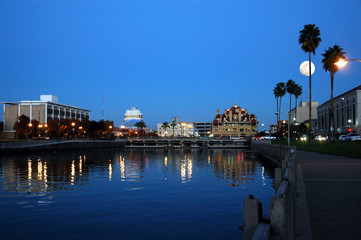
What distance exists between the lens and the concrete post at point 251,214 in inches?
219

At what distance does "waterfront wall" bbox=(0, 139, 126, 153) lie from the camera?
83.9m

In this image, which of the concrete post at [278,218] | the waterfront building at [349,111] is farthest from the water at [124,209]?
the waterfront building at [349,111]

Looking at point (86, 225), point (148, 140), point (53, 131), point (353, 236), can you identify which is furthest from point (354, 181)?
point (53, 131)

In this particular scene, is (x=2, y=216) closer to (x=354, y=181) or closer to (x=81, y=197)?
(x=81, y=197)

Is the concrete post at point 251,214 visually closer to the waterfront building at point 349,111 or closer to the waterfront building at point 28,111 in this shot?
the waterfront building at point 349,111

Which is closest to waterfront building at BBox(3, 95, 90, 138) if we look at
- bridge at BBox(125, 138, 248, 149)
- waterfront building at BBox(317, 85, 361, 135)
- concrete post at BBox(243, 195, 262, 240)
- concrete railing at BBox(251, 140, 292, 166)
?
bridge at BBox(125, 138, 248, 149)

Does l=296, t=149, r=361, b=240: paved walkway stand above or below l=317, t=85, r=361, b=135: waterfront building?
below

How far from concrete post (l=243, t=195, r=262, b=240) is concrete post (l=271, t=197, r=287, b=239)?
245 millimetres

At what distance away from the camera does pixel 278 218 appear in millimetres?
5750

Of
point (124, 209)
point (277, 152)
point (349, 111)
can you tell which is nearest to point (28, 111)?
point (349, 111)

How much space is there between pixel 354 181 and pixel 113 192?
17.0 metres

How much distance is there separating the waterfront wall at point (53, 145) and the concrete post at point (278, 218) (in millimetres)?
87019

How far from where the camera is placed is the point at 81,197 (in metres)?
25.3

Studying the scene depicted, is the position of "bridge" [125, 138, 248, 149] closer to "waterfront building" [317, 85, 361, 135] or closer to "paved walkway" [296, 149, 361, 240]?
"waterfront building" [317, 85, 361, 135]
